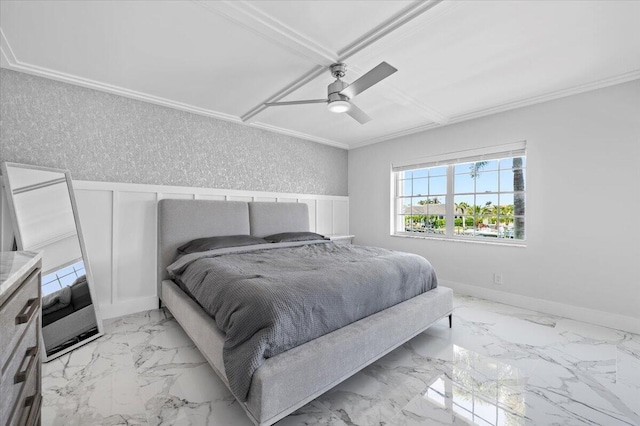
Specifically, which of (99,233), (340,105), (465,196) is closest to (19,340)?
(99,233)

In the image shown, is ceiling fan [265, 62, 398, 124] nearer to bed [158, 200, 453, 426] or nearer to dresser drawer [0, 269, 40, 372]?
bed [158, 200, 453, 426]

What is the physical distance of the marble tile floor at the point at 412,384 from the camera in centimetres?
156

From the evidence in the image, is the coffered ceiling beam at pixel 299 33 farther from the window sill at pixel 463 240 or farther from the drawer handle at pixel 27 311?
the window sill at pixel 463 240

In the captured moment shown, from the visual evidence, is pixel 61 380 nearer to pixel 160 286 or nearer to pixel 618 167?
pixel 160 286

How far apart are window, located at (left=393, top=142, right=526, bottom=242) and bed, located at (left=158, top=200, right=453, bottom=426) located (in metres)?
1.65

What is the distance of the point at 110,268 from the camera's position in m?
2.89

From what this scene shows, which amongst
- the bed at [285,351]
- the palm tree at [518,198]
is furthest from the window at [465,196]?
the bed at [285,351]

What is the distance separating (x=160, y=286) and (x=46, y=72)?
234 centimetres

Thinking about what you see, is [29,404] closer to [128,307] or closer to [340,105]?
[128,307]

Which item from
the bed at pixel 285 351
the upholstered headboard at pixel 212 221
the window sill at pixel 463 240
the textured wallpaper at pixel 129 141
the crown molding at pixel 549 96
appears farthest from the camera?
the window sill at pixel 463 240

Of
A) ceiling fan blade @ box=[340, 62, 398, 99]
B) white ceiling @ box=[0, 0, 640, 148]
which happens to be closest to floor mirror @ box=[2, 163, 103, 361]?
white ceiling @ box=[0, 0, 640, 148]

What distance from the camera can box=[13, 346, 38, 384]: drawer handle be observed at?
94 centimetres

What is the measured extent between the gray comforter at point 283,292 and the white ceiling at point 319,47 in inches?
68.6

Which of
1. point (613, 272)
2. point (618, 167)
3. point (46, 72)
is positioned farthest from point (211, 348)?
point (618, 167)
